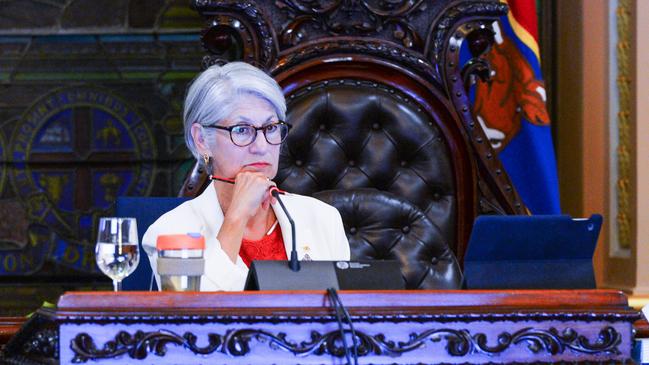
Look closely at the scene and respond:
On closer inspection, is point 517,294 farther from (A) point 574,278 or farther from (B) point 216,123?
(B) point 216,123

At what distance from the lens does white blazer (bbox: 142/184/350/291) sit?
2.27m

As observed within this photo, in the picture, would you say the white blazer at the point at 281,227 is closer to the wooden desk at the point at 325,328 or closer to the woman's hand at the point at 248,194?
the woman's hand at the point at 248,194

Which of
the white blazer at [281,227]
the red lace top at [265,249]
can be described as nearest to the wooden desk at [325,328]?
the white blazer at [281,227]

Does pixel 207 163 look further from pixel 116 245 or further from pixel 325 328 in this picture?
pixel 325 328

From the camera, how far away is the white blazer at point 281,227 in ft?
7.43

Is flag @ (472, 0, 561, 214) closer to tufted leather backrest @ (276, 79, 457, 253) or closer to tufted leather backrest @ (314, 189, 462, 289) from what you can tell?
tufted leather backrest @ (276, 79, 457, 253)

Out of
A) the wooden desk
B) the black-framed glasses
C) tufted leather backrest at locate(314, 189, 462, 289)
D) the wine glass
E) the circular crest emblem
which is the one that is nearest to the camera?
the wooden desk

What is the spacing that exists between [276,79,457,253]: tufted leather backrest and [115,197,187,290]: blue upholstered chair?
1.40 ft

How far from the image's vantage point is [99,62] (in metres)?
4.10

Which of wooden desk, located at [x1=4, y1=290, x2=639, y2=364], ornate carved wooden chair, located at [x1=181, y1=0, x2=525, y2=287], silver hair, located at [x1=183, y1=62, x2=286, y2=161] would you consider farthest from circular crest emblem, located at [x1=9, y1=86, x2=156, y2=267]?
wooden desk, located at [x1=4, y1=290, x2=639, y2=364]

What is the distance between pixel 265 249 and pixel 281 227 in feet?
0.21

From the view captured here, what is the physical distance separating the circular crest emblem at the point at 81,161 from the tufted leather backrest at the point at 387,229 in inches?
59.3

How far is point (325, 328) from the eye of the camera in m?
1.43

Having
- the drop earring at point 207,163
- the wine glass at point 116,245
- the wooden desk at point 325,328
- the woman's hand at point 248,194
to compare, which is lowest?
the wooden desk at point 325,328
